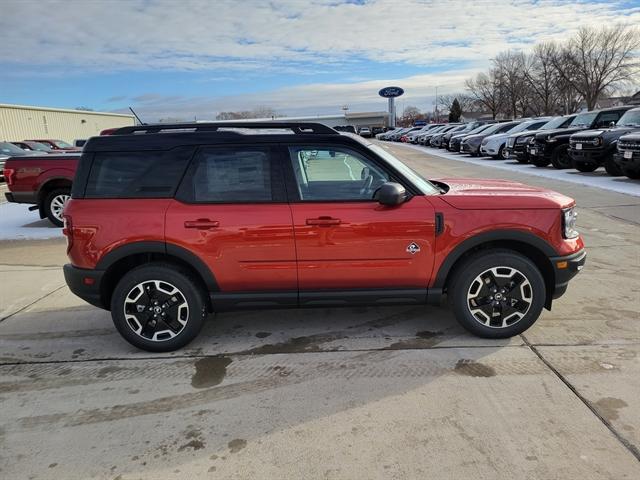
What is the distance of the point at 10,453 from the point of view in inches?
113

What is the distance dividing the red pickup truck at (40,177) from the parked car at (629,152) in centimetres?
1201

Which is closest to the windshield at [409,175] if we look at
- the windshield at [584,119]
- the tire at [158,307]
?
the tire at [158,307]

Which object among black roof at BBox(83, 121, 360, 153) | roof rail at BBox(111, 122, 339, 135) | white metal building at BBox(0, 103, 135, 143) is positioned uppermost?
white metal building at BBox(0, 103, 135, 143)

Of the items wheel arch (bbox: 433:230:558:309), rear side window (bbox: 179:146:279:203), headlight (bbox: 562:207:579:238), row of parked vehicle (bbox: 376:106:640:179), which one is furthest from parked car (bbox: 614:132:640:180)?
rear side window (bbox: 179:146:279:203)

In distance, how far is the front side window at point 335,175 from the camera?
3.94 m

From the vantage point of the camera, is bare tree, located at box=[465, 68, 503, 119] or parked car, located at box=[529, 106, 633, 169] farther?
bare tree, located at box=[465, 68, 503, 119]

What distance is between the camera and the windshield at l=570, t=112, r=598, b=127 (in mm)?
15933

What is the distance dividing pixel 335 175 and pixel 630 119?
1340 centimetres

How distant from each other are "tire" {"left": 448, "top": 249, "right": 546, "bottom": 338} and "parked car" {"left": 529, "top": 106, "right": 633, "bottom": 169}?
13.8m

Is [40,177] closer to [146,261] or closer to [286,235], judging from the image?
[146,261]

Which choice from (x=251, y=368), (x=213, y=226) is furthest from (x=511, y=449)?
(x=213, y=226)

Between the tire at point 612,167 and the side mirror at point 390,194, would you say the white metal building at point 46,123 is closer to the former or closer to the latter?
the tire at point 612,167

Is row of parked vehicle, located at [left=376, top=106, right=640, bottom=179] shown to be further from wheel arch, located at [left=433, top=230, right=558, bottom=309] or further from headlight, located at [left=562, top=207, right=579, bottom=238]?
wheel arch, located at [left=433, top=230, right=558, bottom=309]

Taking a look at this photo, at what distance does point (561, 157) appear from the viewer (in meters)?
16.5
